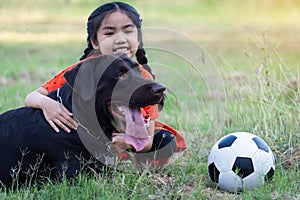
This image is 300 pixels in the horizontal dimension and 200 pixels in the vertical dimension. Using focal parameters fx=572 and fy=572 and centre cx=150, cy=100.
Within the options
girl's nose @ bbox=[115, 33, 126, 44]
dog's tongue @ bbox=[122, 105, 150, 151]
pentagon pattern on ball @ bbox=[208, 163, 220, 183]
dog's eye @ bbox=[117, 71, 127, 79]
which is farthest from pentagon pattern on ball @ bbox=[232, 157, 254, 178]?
girl's nose @ bbox=[115, 33, 126, 44]

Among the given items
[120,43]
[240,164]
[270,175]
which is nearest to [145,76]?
[120,43]

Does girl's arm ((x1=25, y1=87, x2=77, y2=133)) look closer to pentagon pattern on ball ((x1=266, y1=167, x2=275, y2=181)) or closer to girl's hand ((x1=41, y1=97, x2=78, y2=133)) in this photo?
girl's hand ((x1=41, y1=97, x2=78, y2=133))

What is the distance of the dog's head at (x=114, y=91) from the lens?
165 inches

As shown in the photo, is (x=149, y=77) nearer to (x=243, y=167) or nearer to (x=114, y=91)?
(x=114, y=91)

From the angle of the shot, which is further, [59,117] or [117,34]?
[117,34]

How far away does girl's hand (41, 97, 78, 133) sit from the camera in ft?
14.3

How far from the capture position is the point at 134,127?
4.28 meters

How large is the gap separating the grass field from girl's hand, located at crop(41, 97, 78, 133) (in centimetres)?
41

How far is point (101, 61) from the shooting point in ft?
14.2

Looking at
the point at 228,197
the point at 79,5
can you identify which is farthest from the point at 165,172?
the point at 79,5

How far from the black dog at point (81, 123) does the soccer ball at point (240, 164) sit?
0.74 metres

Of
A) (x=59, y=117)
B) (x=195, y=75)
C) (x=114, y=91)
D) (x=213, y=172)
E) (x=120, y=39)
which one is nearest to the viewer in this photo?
(x=114, y=91)

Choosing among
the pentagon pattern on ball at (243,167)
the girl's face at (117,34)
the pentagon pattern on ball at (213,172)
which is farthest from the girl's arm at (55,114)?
the pentagon pattern on ball at (243,167)

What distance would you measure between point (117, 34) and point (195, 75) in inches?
195
